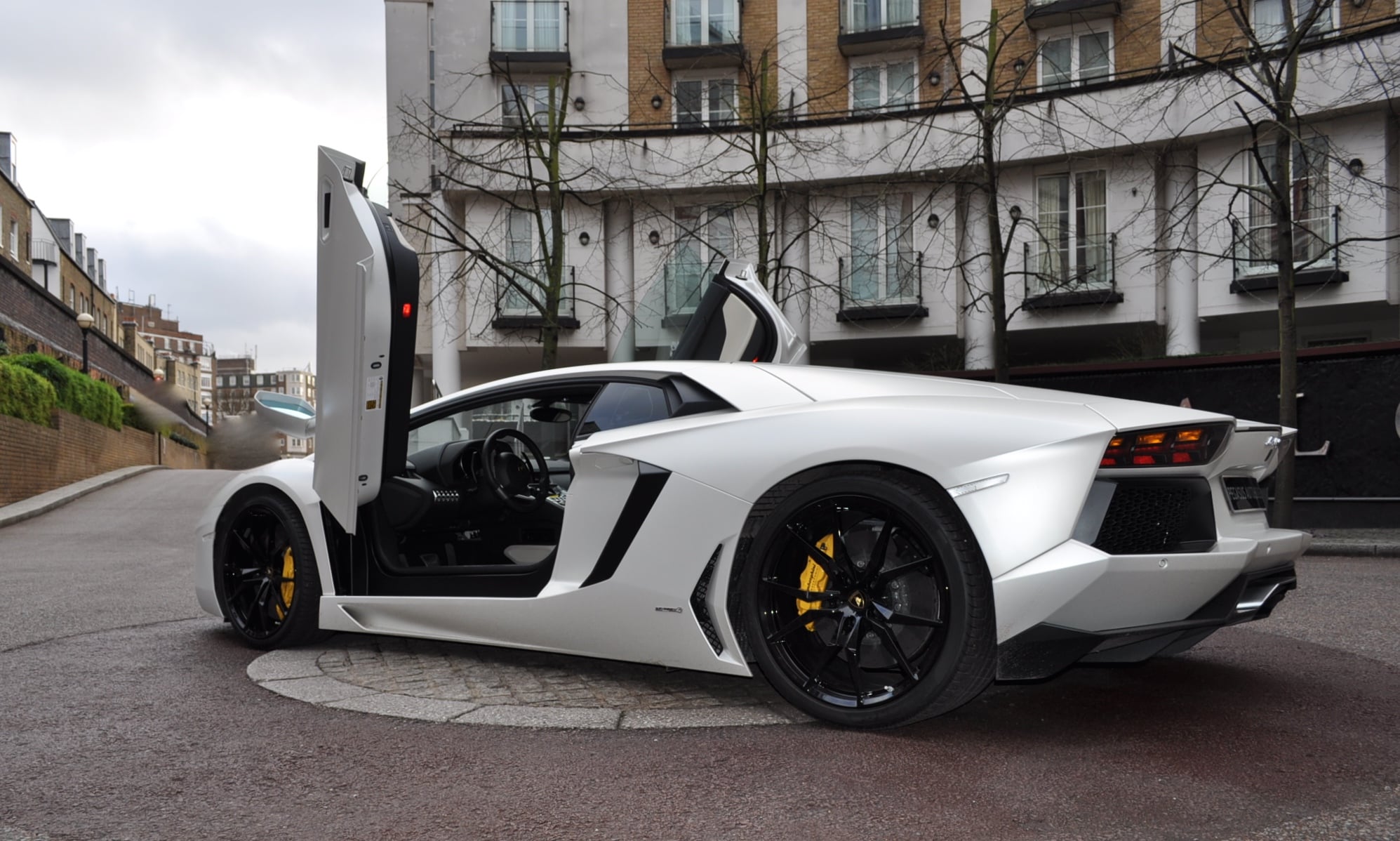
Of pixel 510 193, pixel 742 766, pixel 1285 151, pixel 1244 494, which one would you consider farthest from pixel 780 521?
pixel 510 193

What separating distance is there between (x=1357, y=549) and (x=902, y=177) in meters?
11.4

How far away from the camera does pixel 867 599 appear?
131 inches

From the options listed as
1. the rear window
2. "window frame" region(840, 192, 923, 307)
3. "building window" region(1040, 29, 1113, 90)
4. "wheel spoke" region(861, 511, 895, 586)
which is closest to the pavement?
"wheel spoke" region(861, 511, 895, 586)

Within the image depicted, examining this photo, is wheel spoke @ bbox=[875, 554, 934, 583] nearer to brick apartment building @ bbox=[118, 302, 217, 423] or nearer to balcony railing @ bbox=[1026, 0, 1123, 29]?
balcony railing @ bbox=[1026, 0, 1123, 29]

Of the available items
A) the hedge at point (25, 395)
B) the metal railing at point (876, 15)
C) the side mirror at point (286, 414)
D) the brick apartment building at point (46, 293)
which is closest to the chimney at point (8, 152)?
the brick apartment building at point (46, 293)

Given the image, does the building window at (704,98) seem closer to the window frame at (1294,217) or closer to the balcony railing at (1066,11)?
the balcony railing at (1066,11)

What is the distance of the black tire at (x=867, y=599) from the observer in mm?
3156

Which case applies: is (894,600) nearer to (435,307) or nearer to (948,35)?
(948,35)

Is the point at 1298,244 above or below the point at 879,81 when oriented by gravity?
below

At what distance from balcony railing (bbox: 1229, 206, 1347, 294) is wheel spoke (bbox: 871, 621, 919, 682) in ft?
54.3

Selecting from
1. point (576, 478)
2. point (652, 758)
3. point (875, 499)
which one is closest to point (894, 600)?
point (875, 499)

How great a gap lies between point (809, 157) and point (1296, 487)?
419 inches

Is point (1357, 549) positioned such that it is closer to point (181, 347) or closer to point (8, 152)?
point (8, 152)

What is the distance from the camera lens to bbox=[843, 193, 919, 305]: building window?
20672 millimetres
